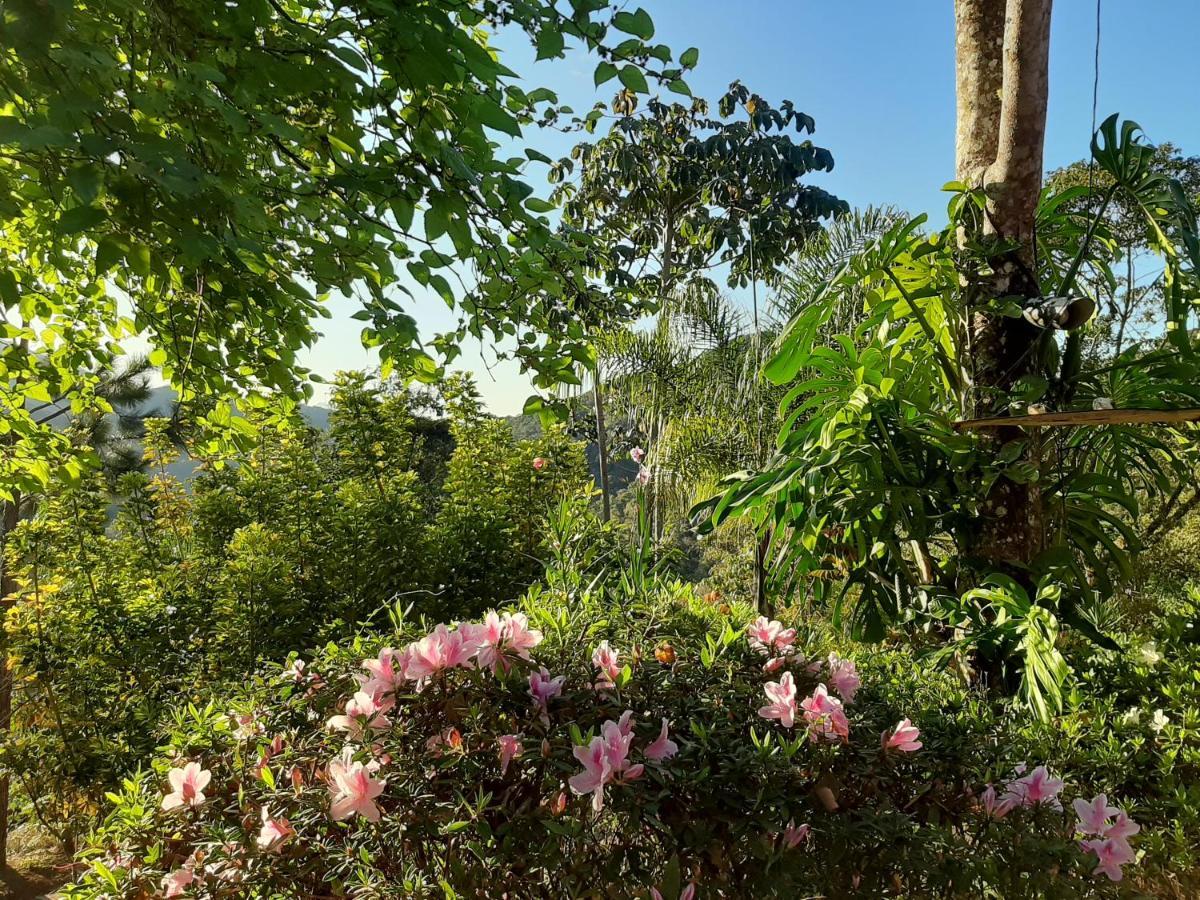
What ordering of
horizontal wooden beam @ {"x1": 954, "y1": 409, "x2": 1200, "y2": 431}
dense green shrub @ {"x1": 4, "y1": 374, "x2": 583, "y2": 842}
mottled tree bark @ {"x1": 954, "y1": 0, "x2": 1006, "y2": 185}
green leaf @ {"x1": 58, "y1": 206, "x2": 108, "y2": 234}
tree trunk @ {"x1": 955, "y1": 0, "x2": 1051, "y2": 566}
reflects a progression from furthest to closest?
dense green shrub @ {"x1": 4, "y1": 374, "x2": 583, "y2": 842} < mottled tree bark @ {"x1": 954, "y1": 0, "x2": 1006, "y2": 185} < tree trunk @ {"x1": 955, "y1": 0, "x2": 1051, "y2": 566} < horizontal wooden beam @ {"x1": 954, "y1": 409, "x2": 1200, "y2": 431} < green leaf @ {"x1": 58, "y1": 206, "x2": 108, "y2": 234}

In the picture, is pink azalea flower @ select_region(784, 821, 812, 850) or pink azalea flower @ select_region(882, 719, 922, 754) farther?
pink azalea flower @ select_region(882, 719, 922, 754)

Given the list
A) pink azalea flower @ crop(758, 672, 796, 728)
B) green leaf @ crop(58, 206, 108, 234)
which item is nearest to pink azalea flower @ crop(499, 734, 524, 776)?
pink azalea flower @ crop(758, 672, 796, 728)

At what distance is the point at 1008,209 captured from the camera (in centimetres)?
213

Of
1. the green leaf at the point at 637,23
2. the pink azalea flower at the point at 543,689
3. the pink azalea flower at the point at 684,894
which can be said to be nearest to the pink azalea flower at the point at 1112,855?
the pink azalea flower at the point at 684,894

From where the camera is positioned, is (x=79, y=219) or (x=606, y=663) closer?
(x=79, y=219)

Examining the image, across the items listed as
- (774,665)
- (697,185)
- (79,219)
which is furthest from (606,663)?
(697,185)

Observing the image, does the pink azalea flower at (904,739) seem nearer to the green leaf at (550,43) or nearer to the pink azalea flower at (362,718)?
the pink azalea flower at (362,718)

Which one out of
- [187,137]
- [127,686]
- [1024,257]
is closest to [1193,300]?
[1024,257]

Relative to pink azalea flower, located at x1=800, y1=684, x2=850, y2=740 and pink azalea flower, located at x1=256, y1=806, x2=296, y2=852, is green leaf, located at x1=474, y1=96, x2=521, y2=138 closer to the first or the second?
pink azalea flower, located at x1=800, y1=684, x2=850, y2=740

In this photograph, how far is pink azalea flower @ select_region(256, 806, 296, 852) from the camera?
1.00m

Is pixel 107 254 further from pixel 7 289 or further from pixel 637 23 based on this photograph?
pixel 637 23

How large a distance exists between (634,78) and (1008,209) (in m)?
1.59

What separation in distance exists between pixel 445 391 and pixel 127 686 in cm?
252

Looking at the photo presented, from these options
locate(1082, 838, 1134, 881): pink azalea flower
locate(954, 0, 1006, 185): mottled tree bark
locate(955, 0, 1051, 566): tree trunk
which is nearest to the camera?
locate(1082, 838, 1134, 881): pink azalea flower
